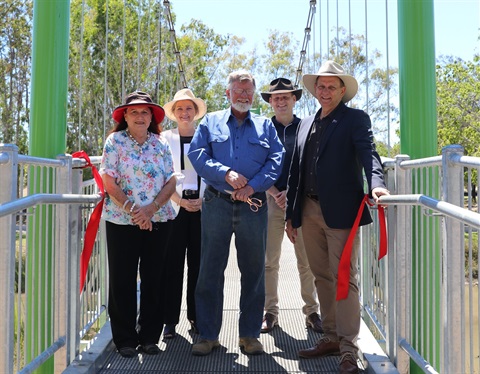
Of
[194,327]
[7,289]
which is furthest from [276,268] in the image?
[7,289]

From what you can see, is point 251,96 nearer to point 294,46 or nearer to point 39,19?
point 39,19

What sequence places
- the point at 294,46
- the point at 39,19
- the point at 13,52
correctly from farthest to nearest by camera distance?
the point at 294,46, the point at 13,52, the point at 39,19

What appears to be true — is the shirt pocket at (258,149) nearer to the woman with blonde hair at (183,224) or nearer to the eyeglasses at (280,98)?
the woman with blonde hair at (183,224)

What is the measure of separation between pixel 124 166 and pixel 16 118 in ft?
58.8

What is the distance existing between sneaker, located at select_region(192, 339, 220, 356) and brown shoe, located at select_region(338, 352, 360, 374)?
0.76m

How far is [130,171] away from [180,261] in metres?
0.79

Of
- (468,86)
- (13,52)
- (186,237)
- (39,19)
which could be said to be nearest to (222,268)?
(186,237)

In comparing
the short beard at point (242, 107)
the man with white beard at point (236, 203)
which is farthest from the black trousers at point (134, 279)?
the short beard at point (242, 107)

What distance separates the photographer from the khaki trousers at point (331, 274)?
11.2 ft

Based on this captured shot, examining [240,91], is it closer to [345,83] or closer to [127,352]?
[345,83]

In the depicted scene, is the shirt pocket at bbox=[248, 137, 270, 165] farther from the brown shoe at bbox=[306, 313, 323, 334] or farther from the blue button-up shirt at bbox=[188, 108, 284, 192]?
the brown shoe at bbox=[306, 313, 323, 334]

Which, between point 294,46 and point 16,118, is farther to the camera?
point 294,46

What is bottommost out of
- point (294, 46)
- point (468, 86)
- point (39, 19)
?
point (39, 19)

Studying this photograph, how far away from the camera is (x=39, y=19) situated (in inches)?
142
